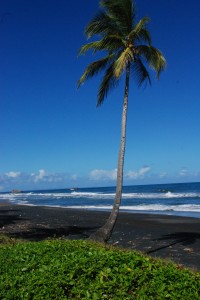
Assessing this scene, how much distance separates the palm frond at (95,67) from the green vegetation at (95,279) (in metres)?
10.2

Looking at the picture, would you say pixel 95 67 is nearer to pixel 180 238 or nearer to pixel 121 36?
pixel 121 36

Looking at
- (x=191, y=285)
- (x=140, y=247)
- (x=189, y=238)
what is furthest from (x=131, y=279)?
(x=189, y=238)

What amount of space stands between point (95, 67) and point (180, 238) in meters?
8.63

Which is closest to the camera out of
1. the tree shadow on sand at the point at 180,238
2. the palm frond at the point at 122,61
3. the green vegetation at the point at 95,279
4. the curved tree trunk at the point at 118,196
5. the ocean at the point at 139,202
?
the green vegetation at the point at 95,279

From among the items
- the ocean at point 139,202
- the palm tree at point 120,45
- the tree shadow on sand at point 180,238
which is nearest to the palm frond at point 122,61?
the palm tree at point 120,45

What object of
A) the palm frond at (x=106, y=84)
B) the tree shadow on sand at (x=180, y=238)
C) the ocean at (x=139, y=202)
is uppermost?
the palm frond at (x=106, y=84)

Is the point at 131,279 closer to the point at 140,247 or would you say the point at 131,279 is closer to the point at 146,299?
the point at 146,299

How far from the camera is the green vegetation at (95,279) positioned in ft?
14.9

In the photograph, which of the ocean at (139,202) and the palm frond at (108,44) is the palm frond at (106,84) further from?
the ocean at (139,202)

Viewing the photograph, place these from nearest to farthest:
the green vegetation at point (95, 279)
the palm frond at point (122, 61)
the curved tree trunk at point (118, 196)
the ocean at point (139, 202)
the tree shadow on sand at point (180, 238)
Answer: the green vegetation at point (95, 279) < the palm frond at point (122, 61) < the curved tree trunk at point (118, 196) < the tree shadow on sand at point (180, 238) < the ocean at point (139, 202)

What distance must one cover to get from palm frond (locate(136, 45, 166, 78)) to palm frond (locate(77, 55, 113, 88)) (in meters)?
1.25

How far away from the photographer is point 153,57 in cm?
1398

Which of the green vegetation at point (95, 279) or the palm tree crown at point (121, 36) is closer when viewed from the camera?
the green vegetation at point (95, 279)

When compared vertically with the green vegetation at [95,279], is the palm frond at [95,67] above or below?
above
